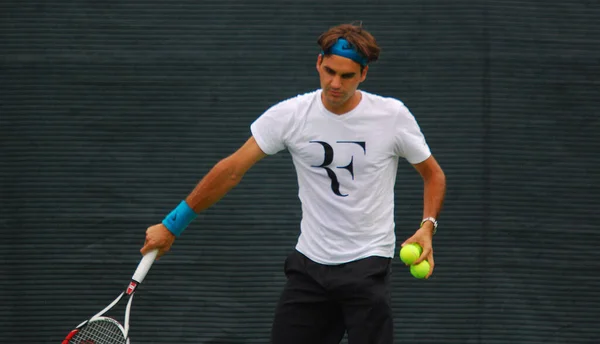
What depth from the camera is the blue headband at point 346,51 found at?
3342 mm

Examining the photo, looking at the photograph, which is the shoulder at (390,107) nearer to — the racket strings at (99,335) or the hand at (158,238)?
the hand at (158,238)

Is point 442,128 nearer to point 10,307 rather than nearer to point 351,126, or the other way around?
point 351,126

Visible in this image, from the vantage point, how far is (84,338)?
3.64m

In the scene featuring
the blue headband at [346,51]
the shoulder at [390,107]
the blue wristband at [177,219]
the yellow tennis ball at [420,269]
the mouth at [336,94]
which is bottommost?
the yellow tennis ball at [420,269]

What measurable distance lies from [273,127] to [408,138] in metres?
0.52

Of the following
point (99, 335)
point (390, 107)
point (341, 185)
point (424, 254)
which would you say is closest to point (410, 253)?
point (424, 254)

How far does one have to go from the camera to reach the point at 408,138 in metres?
3.43

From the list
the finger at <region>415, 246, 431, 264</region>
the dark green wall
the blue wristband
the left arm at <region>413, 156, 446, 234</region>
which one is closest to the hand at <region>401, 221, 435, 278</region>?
the finger at <region>415, 246, 431, 264</region>

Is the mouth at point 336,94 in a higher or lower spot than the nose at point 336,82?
lower

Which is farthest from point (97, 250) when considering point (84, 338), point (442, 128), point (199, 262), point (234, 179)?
point (442, 128)

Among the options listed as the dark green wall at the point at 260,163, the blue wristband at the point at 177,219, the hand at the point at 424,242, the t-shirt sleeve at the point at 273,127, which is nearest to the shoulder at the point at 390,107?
the t-shirt sleeve at the point at 273,127

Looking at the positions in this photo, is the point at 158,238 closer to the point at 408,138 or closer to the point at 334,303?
the point at 334,303

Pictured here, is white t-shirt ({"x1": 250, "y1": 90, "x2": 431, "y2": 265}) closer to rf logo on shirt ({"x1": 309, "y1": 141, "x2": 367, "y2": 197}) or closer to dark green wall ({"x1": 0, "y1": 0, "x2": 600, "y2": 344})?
rf logo on shirt ({"x1": 309, "y1": 141, "x2": 367, "y2": 197})

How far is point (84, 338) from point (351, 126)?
1.40 m
